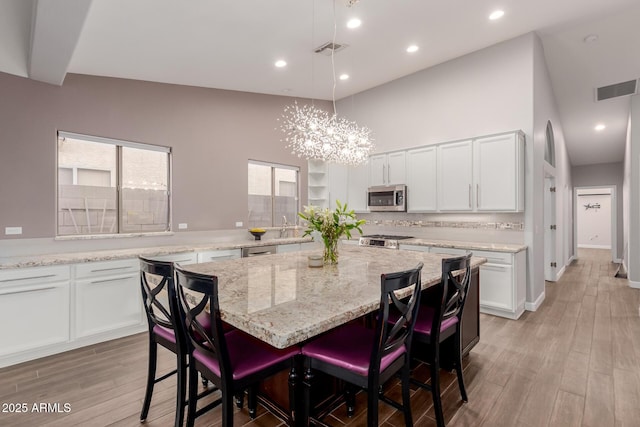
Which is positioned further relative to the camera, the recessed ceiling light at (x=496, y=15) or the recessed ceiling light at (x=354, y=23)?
the recessed ceiling light at (x=496, y=15)

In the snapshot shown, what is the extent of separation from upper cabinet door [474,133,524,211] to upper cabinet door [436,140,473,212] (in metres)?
0.10

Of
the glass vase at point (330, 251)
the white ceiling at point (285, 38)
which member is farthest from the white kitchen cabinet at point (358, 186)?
the glass vase at point (330, 251)

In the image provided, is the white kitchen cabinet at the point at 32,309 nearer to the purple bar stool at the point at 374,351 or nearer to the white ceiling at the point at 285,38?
the white ceiling at the point at 285,38

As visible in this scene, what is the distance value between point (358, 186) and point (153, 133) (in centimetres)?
344

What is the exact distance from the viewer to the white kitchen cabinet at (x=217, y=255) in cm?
395

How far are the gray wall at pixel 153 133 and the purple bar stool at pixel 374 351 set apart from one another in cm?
339

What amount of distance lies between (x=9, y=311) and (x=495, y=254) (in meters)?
4.95

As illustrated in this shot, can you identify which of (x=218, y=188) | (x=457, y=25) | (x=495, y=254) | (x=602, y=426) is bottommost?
(x=602, y=426)

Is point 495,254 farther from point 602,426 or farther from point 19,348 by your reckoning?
point 19,348

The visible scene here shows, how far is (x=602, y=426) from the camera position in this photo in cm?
192

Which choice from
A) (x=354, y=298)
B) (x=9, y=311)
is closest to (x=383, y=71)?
(x=354, y=298)

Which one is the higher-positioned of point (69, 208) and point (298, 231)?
point (69, 208)

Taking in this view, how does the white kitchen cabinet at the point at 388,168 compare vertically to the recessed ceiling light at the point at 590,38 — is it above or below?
below

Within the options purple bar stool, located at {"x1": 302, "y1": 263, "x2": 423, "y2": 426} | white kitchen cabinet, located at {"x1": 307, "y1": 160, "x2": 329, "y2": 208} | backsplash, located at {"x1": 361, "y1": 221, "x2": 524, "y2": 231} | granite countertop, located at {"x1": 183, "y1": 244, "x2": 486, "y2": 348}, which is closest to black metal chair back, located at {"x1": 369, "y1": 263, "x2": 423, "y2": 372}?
purple bar stool, located at {"x1": 302, "y1": 263, "x2": 423, "y2": 426}
